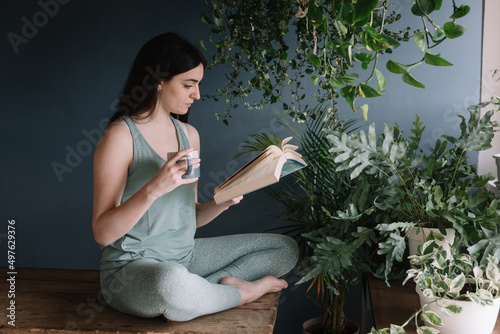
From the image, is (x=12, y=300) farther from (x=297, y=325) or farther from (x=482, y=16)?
(x=482, y=16)

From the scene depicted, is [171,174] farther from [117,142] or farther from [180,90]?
[180,90]

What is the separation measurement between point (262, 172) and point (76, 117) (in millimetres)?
1404

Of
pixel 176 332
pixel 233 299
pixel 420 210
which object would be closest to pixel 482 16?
pixel 420 210

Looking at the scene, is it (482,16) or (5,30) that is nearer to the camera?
(482,16)

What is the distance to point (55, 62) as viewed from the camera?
8.18 feet

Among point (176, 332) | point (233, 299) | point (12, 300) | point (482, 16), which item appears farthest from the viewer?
point (482, 16)

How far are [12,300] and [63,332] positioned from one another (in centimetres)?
40

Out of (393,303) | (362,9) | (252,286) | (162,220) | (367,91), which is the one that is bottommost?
(393,303)

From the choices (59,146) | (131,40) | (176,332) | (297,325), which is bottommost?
(297,325)

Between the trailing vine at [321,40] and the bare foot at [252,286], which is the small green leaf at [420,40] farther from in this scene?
the bare foot at [252,286]

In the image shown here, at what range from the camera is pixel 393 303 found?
1.51 m

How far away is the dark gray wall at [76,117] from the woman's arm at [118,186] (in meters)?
0.77

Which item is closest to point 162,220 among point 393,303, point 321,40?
point 393,303

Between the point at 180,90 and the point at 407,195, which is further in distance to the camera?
the point at 180,90
